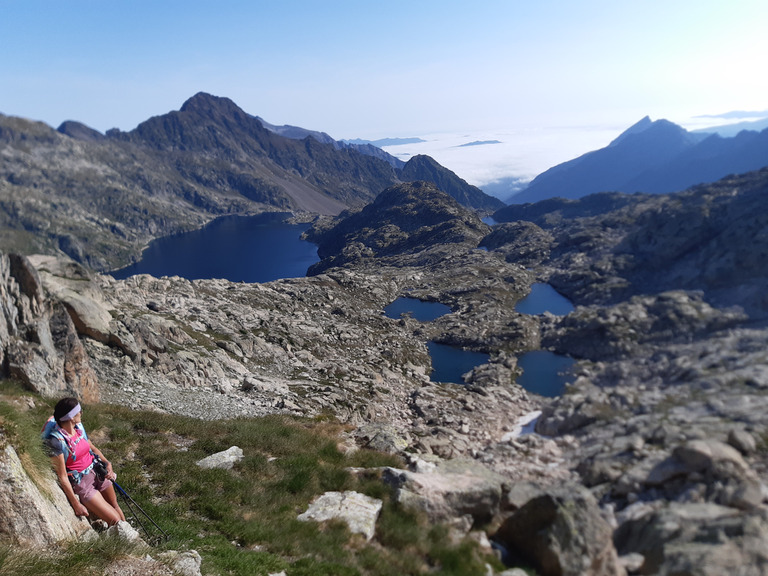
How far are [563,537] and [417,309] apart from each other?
117093mm

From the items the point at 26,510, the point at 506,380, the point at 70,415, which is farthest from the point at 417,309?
the point at 26,510

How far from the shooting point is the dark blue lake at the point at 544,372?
74.6 metres

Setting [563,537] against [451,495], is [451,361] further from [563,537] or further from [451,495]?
[563,537]

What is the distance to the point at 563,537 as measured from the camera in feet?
39.0

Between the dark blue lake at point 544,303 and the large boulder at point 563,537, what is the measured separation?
369 feet

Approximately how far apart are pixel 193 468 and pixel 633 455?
30480mm

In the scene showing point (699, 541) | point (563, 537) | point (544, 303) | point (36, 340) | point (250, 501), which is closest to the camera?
point (563, 537)

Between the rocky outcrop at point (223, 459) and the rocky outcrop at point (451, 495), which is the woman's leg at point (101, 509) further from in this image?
the rocky outcrop at point (451, 495)

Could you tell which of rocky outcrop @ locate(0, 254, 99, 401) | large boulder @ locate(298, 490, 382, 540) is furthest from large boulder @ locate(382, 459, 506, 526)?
rocky outcrop @ locate(0, 254, 99, 401)

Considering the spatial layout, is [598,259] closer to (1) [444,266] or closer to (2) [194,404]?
(1) [444,266]

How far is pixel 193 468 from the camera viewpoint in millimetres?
15547

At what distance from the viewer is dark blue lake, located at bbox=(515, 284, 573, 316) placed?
402 feet

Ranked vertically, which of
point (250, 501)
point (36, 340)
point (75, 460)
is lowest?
point (250, 501)

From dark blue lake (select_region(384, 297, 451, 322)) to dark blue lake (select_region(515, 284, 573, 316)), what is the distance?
75.9 feet
